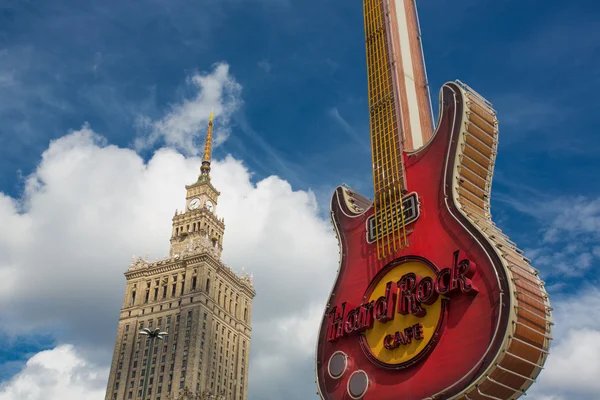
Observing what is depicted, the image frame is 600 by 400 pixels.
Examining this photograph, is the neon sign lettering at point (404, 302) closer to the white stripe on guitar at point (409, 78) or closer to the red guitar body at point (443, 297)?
the red guitar body at point (443, 297)

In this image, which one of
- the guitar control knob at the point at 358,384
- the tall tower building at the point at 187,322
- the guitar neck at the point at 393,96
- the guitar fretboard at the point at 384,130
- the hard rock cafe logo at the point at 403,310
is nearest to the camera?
the hard rock cafe logo at the point at 403,310

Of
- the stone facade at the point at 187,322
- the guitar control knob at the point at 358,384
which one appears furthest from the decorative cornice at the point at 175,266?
the guitar control knob at the point at 358,384

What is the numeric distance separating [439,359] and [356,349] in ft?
18.4

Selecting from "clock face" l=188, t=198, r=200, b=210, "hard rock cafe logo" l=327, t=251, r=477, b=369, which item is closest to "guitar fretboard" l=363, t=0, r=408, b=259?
"hard rock cafe logo" l=327, t=251, r=477, b=369

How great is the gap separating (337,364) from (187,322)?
232 feet

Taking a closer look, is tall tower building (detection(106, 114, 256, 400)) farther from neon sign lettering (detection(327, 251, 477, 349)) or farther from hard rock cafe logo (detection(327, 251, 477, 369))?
hard rock cafe logo (detection(327, 251, 477, 369))

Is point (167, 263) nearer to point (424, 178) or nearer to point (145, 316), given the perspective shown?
point (145, 316)

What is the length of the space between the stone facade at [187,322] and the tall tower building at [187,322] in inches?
5.6

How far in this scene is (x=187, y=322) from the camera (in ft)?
318

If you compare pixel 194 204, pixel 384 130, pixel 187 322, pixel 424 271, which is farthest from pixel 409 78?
pixel 194 204

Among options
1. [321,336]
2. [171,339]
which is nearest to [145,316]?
[171,339]

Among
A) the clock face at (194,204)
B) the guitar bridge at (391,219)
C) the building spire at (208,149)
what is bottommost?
the guitar bridge at (391,219)

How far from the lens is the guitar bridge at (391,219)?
29375mm

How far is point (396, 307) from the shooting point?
27.9 metres
